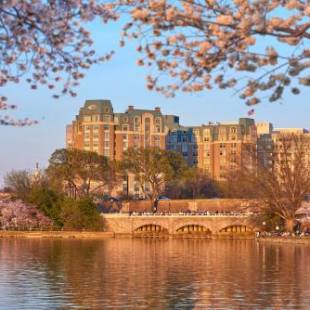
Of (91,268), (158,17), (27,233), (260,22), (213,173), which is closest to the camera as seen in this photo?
(260,22)

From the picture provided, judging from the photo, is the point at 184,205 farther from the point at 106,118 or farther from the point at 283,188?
the point at 106,118

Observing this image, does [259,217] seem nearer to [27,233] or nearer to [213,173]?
[27,233]

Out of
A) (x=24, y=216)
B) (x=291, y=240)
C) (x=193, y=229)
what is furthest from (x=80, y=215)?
(x=291, y=240)

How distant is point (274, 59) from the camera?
33.3 feet

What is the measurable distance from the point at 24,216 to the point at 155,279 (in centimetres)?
4976

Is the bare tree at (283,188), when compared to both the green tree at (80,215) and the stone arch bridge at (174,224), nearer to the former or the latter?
the stone arch bridge at (174,224)

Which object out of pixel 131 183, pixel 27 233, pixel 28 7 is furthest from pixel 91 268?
pixel 131 183

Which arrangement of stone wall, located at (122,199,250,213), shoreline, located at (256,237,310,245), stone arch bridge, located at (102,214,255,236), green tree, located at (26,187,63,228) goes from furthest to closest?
1. stone wall, located at (122,199,250,213)
2. green tree, located at (26,187,63,228)
3. stone arch bridge, located at (102,214,255,236)
4. shoreline, located at (256,237,310,245)

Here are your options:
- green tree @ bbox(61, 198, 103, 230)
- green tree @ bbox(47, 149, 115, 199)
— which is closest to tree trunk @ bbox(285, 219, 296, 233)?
green tree @ bbox(61, 198, 103, 230)

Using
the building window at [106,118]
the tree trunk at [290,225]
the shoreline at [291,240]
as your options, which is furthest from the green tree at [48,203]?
→ the building window at [106,118]

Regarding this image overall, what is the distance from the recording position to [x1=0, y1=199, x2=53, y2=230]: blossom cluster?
84.5m

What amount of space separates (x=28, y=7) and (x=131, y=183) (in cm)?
11041

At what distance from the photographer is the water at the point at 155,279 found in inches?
1093

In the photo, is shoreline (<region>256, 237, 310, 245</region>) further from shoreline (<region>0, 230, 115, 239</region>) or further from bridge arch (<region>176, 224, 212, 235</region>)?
shoreline (<region>0, 230, 115, 239</region>)
